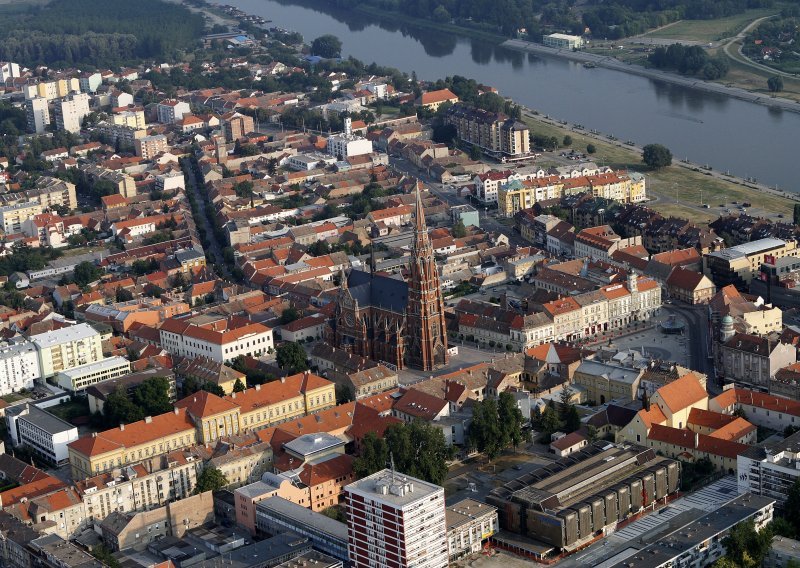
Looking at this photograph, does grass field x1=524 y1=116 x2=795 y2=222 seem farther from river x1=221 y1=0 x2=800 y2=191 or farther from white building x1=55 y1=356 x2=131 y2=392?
white building x1=55 y1=356 x2=131 y2=392

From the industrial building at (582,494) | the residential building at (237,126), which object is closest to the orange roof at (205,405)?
the industrial building at (582,494)

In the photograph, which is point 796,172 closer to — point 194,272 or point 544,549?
point 194,272

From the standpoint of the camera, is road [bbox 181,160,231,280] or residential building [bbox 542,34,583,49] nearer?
road [bbox 181,160,231,280]

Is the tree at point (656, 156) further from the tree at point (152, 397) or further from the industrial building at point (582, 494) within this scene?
the industrial building at point (582, 494)

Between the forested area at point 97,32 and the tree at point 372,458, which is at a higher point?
the tree at point 372,458

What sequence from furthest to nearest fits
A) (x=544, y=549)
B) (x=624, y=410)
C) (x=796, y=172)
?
(x=796, y=172) < (x=624, y=410) < (x=544, y=549)

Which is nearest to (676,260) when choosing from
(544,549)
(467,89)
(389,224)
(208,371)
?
(389,224)

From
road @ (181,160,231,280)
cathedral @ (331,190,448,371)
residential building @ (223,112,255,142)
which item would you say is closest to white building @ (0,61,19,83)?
residential building @ (223,112,255,142)
